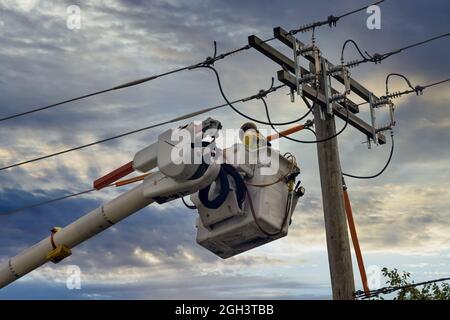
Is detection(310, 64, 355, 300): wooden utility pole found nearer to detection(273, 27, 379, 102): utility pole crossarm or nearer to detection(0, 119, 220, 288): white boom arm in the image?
detection(273, 27, 379, 102): utility pole crossarm

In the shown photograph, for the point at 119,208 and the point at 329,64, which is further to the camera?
the point at 329,64

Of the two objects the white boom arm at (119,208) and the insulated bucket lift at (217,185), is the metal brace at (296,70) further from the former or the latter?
the white boom arm at (119,208)

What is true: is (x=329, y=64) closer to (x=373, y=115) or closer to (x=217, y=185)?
(x=373, y=115)

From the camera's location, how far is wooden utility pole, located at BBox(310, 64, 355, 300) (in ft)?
41.3

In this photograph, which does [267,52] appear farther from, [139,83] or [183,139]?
[183,139]

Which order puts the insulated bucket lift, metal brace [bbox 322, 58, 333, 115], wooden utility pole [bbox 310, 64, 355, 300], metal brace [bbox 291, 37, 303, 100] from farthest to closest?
metal brace [bbox 322, 58, 333, 115]
metal brace [bbox 291, 37, 303, 100]
wooden utility pole [bbox 310, 64, 355, 300]
the insulated bucket lift

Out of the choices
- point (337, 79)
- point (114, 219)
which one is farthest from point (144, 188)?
point (337, 79)

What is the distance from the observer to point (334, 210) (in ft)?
42.9

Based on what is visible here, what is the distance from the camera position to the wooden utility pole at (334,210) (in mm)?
12586

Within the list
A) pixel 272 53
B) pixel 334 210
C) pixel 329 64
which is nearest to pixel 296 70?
pixel 272 53

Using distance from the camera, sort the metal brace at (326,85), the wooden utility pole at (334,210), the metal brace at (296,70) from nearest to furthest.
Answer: the wooden utility pole at (334,210) < the metal brace at (296,70) < the metal brace at (326,85)

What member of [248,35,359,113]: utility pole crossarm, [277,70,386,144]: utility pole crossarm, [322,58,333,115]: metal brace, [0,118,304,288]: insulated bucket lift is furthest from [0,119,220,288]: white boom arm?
[322,58,333,115]: metal brace

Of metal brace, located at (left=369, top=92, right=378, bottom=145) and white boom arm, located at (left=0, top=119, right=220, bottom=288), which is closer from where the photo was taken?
white boom arm, located at (left=0, top=119, right=220, bottom=288)

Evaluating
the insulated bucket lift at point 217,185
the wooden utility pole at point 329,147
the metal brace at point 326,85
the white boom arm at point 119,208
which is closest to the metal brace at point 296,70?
the wooden utility pole at point 329,147
